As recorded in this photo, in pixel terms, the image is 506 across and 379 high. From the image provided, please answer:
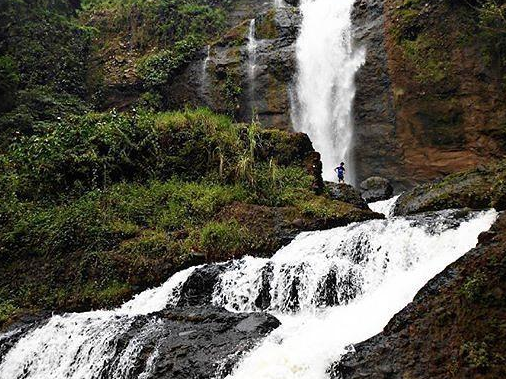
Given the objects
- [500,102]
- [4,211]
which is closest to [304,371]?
[4,211]

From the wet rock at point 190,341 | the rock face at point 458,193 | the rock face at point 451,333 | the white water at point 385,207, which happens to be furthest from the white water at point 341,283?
the white water at point 385,207

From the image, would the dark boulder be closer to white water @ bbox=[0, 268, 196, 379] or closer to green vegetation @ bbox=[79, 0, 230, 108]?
green vegetation @ bbox=[79, 0, 230, 108]

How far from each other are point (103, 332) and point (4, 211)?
592 centimetres

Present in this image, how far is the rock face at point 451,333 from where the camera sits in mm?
4680

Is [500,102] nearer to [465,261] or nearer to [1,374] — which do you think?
[465,261]

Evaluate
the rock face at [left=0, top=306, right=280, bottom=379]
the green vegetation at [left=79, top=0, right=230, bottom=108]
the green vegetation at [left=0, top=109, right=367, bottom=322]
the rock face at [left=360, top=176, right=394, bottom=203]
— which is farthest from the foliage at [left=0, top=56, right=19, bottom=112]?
the rock face at [left=360, top=176, right=394, bottom=203]

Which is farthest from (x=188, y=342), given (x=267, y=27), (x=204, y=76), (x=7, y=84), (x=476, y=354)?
(x=267, y=27)

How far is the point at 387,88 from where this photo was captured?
19266mm

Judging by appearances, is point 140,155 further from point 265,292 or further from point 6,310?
point 265,292

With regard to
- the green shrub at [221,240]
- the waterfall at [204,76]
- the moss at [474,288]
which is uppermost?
the waterfall at [204,76]

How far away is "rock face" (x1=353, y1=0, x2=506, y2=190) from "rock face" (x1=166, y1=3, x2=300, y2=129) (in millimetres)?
3386

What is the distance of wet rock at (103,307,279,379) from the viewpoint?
6023mm

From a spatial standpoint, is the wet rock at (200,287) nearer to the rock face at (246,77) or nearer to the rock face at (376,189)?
the rock face at (376,189)

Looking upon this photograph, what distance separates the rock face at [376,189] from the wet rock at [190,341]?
11.2 metres
